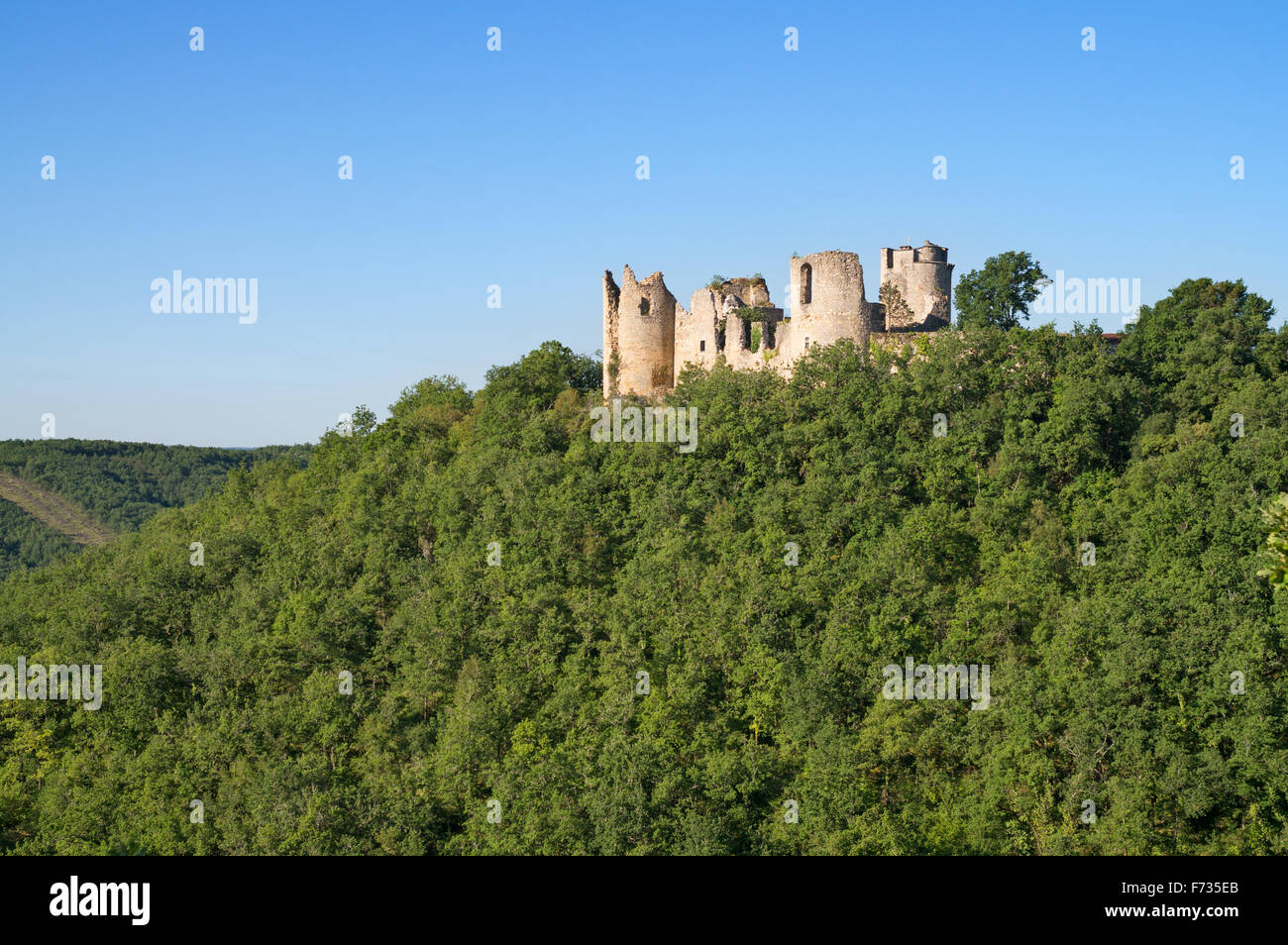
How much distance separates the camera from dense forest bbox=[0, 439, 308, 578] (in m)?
119

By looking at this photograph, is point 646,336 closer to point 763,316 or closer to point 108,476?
point 763,316

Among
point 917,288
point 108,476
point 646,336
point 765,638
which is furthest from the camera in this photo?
point 108,476

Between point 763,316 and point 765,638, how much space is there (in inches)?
541

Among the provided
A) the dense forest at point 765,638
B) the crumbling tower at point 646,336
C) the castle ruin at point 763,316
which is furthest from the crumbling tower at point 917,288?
the crumbling tower at point 646,336

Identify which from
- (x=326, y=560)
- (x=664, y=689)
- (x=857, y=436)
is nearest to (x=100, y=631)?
(x=326, y=560)

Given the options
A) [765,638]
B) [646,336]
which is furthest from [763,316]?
[765,638]

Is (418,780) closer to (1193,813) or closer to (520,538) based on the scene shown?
(520,538)

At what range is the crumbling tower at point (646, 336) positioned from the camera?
4359cm

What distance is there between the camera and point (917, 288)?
41.5 m

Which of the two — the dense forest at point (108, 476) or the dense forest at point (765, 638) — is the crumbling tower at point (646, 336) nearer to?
the dense forest at point (765, 638)

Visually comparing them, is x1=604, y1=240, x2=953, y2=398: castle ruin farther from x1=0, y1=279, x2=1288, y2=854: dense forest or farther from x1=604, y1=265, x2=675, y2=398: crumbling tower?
x1=0, y1=279, x2=1288, y2=854: dense forest

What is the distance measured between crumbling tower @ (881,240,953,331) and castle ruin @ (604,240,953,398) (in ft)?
0.11

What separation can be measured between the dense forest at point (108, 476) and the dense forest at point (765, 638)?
8310cm

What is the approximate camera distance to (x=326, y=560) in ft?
136
